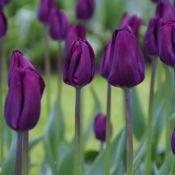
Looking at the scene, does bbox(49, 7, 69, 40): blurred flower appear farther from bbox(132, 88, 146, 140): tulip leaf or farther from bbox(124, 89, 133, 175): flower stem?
bbox(124, 89, 133, 175): flower stem

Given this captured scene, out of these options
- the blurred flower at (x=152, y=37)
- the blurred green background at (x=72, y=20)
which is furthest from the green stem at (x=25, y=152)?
the blurred green background at (x=72, y=20)

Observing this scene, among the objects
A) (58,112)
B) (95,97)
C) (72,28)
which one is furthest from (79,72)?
(95,97)

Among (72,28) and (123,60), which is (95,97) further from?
(123,60)

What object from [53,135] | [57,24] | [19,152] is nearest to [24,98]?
[19,152]

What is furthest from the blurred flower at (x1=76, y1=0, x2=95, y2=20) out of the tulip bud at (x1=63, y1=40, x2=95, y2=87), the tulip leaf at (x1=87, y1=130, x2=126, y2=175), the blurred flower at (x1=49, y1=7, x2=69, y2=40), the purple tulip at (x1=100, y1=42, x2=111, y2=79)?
the tulip bud at (x1=63, y1=40, x2=95, y2=87)

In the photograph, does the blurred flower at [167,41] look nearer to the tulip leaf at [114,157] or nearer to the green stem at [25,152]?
the green stem at [25,152]

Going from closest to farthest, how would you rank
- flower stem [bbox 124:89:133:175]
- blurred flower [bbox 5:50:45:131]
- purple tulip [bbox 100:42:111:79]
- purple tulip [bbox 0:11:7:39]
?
blurred flower [bbox 5:50:45:131] < flower stem [bbox 124:89:133:175] < purple tulip [bbox 100:42:111:79] < purple tulip [bbox 0:11:7:39]
